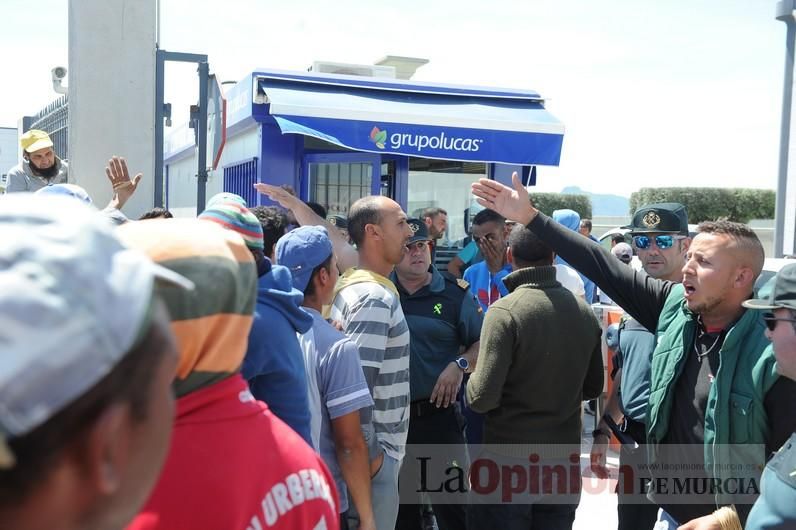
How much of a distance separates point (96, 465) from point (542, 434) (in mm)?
3460

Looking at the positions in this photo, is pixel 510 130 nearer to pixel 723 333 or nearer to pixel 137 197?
pixel 137 197

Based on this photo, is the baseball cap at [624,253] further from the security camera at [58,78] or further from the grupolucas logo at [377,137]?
the security camera at [58,78]

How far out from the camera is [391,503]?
11.1 feet

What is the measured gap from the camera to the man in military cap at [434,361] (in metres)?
4.59

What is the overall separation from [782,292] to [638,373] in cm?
176

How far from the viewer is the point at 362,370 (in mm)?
3197

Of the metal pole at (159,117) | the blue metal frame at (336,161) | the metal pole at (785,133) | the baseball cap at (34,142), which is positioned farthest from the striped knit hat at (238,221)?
the metal pole at (785,133)

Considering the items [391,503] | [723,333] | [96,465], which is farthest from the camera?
[391,503]

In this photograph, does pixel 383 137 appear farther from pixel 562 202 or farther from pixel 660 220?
pixel 562 202

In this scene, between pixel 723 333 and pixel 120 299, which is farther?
pixel 723 333

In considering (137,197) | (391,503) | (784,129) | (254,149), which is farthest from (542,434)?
(784,129)

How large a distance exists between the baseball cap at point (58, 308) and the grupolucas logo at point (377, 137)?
307 inches

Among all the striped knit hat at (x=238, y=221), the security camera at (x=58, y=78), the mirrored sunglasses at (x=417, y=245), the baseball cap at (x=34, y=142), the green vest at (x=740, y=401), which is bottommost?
the green vest at (x=740, y=401)

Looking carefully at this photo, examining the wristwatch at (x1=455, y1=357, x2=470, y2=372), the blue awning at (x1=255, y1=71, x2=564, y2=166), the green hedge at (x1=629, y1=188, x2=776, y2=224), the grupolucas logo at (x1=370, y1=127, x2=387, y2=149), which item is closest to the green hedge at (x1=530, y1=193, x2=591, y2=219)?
the green hedge at (x1=629, y1=188, x2=776, y2=224)
